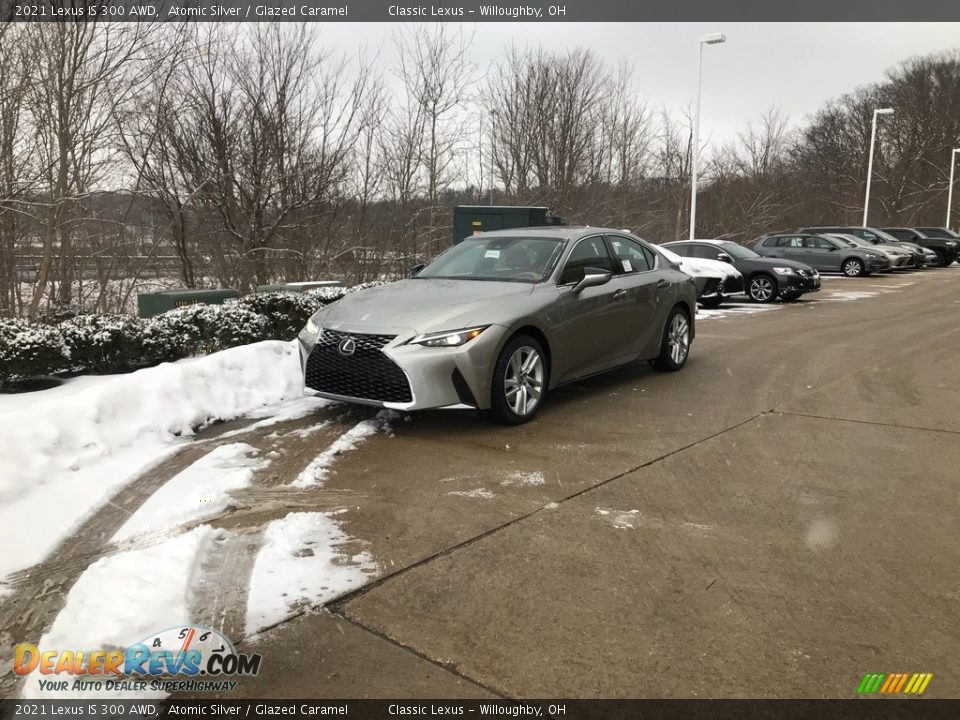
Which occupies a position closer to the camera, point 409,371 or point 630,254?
point 409,371

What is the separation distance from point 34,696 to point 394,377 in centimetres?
327

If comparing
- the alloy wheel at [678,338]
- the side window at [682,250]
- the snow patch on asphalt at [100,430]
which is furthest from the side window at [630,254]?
the side window at [682,250]

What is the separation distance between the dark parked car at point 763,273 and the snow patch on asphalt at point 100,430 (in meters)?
12.6

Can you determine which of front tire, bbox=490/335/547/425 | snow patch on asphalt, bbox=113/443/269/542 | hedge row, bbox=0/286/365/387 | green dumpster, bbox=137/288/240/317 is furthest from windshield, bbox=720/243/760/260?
snow patch on asphalt, bbox=113/443/269/542

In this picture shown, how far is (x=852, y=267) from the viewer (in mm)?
26109

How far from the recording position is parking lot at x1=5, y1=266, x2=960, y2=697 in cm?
272

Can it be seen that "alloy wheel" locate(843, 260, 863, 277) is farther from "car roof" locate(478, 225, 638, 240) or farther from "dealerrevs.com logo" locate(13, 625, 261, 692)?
"dealerrevs.com logo" locate(13, 625, 261, 692)

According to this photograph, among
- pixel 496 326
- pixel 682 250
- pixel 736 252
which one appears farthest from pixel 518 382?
pixel 736 252

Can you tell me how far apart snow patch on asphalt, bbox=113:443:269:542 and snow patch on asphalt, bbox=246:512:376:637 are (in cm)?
51

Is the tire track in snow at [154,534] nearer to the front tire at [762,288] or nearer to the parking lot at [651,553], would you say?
the parking lot at [651,553]

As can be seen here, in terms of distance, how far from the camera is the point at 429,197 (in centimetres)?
2198

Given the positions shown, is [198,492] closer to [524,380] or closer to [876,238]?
[524,380]

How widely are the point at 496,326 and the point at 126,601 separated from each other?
329cm

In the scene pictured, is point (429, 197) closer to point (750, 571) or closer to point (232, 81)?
point (232, 81)
